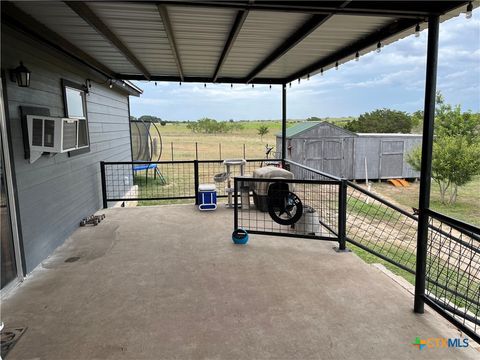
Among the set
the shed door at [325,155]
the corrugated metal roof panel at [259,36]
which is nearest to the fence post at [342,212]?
the corrugated metal roof panel at [259,36]

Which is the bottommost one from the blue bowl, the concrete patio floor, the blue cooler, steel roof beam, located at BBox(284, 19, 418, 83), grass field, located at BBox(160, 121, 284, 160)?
the concrete patio floor

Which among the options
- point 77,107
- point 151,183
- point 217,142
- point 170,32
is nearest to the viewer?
point 170,32

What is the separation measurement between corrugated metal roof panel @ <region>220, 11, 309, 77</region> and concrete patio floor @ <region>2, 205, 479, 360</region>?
2439 mm

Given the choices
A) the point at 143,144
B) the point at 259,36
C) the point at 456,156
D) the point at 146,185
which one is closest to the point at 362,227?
the point at 456,156

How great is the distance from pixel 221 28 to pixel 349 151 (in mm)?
10131

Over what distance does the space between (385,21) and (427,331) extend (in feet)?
8.68

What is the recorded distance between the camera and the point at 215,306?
2562 millimetres

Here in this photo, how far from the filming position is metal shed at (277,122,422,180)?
1173 cm

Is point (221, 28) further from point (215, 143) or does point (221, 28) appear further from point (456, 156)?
point (215, 143)

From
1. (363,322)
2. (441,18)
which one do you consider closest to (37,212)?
(363,322)

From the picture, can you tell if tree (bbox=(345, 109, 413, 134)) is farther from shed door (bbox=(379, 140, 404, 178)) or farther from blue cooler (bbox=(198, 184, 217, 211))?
blue cooler (bbox=(198, 184, 217, 211))

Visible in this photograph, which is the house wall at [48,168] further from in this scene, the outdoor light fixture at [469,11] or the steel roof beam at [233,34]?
the outdoor light fixture at [469,11]

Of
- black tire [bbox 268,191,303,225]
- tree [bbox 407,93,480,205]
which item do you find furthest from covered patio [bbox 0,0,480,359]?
tree [bbox 407,93,480,205]

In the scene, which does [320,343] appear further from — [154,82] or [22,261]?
[154,82]
